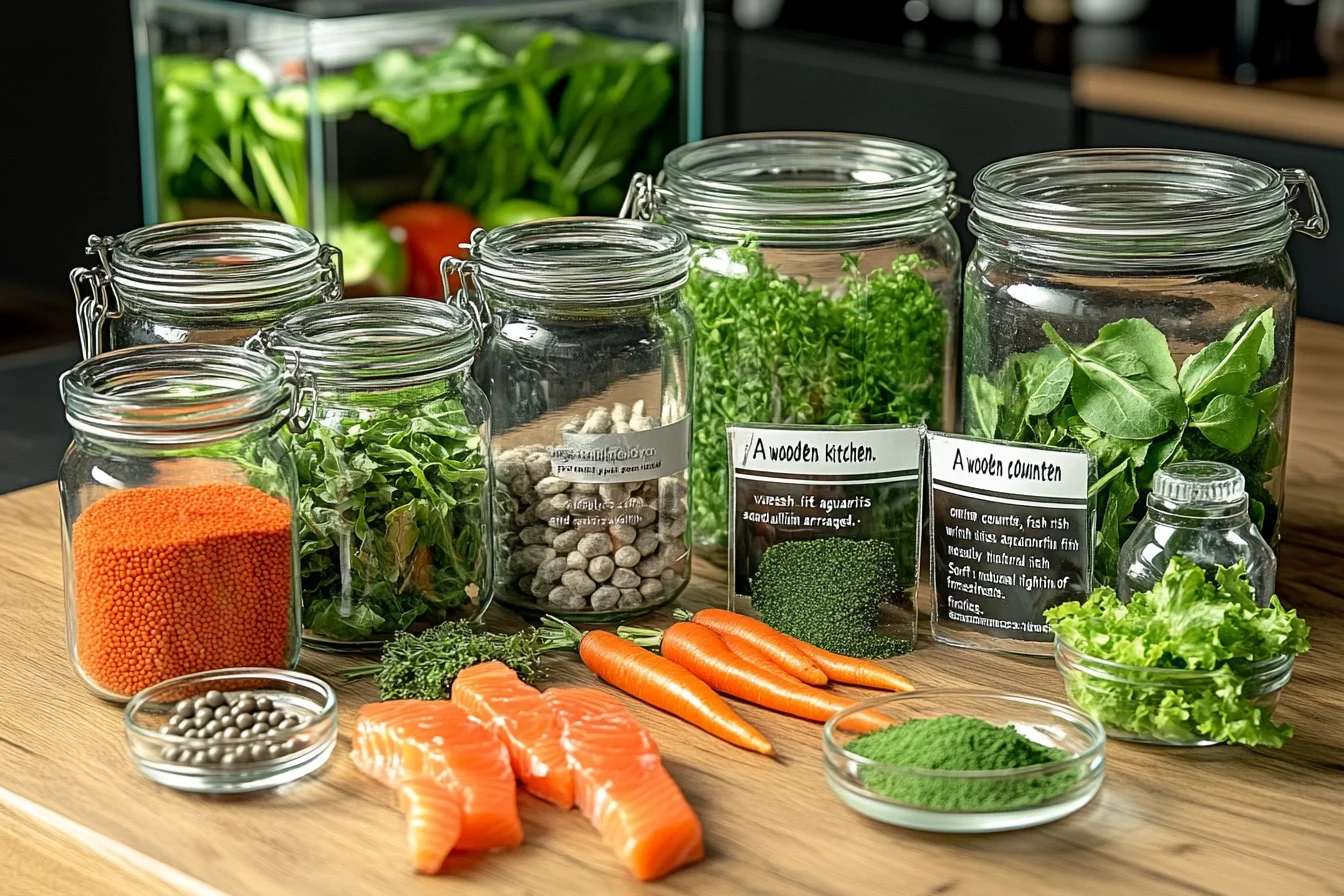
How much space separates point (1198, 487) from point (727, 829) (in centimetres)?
42

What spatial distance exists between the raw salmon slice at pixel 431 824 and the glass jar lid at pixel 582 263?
424mm

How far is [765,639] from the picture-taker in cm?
130

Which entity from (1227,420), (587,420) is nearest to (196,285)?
(587,420)

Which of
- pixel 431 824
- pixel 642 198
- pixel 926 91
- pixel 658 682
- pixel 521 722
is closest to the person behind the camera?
pixel 431 824

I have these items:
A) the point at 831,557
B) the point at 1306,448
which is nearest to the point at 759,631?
the point at 831,557

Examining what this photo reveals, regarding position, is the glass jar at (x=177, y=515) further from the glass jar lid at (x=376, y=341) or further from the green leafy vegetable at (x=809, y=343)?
the green leafy vegetable at (x=809, y=343)

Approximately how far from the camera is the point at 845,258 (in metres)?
1.43

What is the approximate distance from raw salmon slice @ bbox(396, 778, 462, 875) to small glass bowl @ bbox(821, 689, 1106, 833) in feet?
0.79

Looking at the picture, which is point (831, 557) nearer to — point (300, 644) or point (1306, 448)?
point (300, 644)

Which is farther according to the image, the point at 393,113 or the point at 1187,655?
the point at 393,113

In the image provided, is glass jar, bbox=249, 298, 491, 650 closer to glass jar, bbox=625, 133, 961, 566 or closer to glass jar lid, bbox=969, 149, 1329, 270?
glass jar, bbox=625, 133, 961, 566

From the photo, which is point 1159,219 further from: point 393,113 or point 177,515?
point 393,113

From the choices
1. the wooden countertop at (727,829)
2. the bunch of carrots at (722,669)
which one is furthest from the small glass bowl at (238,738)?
the bunch of carrots at (722,669)

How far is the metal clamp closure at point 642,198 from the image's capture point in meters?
1.50
